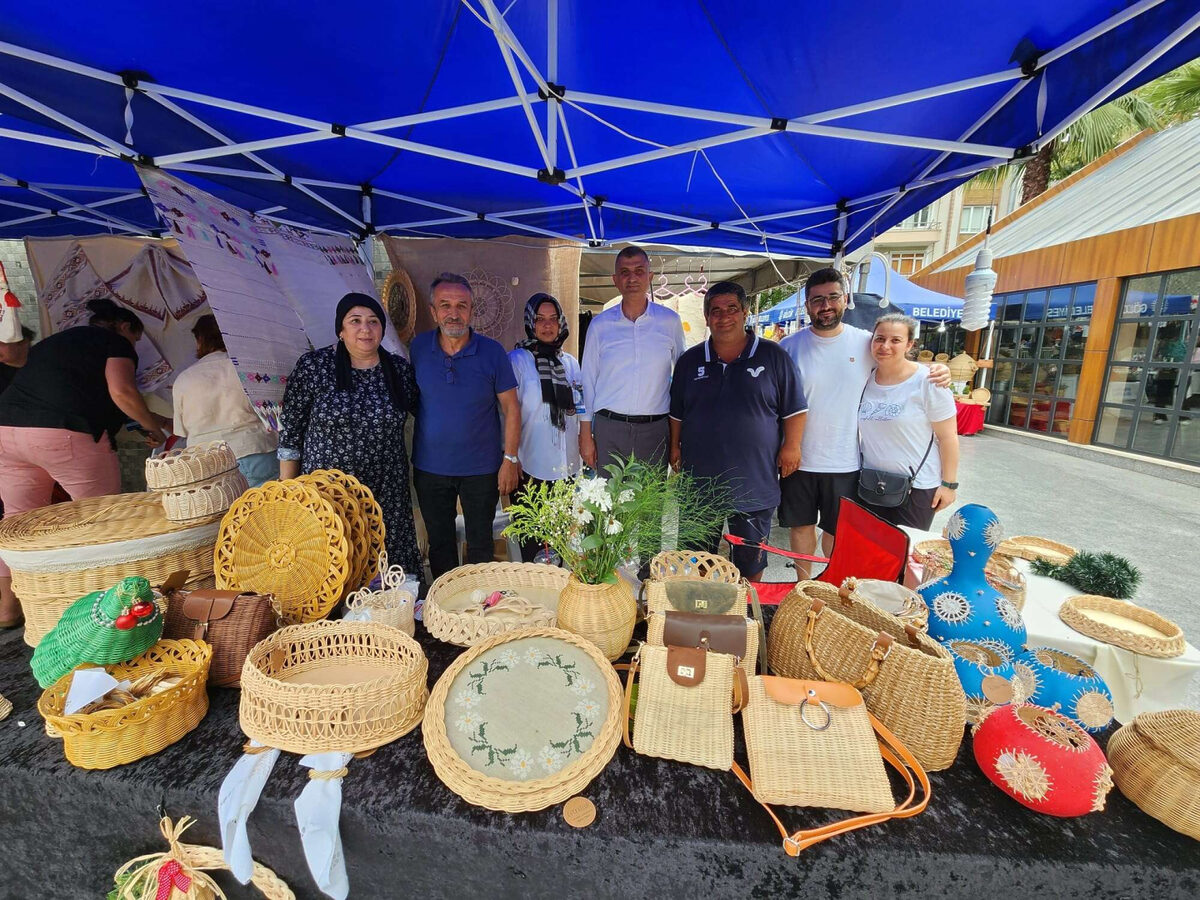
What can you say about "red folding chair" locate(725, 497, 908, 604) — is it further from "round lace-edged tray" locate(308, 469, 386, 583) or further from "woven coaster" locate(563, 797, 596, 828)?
"round lace-edged tray" locate(308, 469, 386, 583)

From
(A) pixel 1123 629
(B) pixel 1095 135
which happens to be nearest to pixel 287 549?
(A) pixel 1123 629

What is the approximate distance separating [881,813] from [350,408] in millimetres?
2224

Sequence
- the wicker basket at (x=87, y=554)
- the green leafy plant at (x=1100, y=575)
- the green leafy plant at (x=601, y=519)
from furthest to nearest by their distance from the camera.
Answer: the green leafy plant at (x=1100, y=575), the wicker basket at (x=87, y=554), the green leafy plant at (x=601, y=519)

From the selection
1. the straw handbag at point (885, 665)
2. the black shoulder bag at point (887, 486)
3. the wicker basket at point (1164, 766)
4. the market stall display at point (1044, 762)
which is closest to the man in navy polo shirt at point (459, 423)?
the straw handbag at point (885, 665)

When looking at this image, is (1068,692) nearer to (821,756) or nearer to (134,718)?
(821,756)

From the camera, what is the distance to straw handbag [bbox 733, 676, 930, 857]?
0.97 m

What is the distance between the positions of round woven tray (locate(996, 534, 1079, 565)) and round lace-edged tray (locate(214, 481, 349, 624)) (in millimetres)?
2688

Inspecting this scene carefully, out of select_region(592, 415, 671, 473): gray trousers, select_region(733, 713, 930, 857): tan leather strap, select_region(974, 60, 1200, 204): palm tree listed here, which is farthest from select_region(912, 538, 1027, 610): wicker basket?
select_region(974, 60, 1200, 204): palm tree

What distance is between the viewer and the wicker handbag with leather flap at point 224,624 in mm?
1301

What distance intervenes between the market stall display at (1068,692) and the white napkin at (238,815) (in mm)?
1755

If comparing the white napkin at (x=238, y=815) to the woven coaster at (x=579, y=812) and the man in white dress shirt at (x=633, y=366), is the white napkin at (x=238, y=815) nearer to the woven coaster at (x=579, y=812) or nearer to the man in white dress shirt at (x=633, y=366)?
the woven coaster at (x=579, y=812)

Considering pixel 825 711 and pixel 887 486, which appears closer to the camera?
pixel 825 711

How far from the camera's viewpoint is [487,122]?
8.21 feet

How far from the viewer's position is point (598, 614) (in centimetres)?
130
